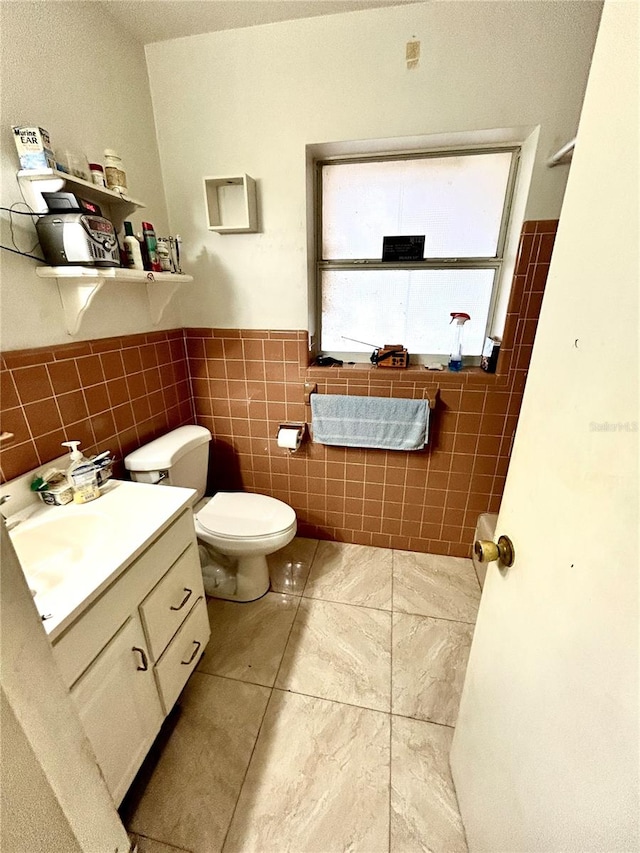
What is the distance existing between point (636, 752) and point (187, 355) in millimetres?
1934

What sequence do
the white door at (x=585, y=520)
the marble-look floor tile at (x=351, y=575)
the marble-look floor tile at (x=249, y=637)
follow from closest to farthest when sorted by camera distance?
1. the white door at (x=585, y=520)
2. the marble-look floor tile at (x=249, y=637)
3. the marble-look floor tile at (x=351, y=575)

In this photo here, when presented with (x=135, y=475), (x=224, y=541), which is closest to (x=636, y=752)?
(x=224, y=541)

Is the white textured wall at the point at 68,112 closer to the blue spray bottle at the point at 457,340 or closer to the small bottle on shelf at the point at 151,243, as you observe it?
the small bottle on shelf at the point at 151,243

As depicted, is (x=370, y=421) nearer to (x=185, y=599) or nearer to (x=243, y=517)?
(x=243, y=517)

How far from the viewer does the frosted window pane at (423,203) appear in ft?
4.99

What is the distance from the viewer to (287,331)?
1.68 metres

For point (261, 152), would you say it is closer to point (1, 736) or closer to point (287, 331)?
point (287, 331)

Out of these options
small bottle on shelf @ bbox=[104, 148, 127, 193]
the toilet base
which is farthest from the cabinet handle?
small bottle on shelf @ bbox=[104, 148, 127, 193]

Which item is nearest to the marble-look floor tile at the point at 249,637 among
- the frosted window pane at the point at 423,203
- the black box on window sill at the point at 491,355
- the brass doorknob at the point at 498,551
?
the brass doorknob at the point at 498,551

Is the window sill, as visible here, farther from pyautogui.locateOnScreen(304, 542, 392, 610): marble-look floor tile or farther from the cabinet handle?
the cabinet handle

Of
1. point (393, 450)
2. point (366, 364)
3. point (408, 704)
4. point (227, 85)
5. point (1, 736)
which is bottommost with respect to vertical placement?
point (408, 704)

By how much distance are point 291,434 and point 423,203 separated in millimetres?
1266

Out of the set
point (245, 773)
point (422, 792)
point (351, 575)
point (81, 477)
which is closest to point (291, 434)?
point (351, 575)

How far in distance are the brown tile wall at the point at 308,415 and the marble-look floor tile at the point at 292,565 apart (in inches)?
3.5
